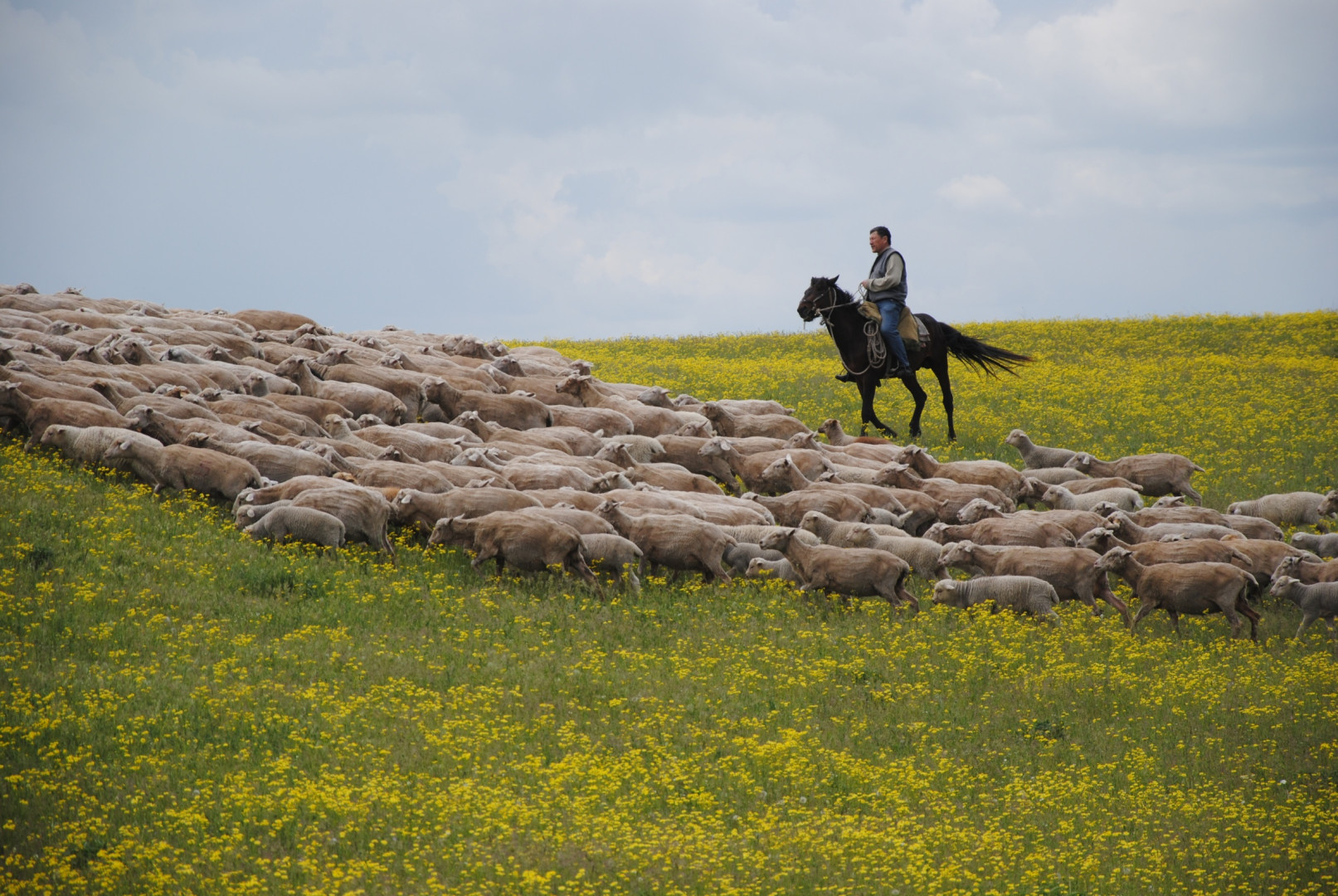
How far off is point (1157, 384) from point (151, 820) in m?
35.5

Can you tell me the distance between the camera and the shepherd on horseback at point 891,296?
1192 inches

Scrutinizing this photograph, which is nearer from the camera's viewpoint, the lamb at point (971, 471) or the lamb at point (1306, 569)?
the lamb at point (1306, 569)

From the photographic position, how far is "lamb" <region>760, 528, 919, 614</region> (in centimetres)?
1641

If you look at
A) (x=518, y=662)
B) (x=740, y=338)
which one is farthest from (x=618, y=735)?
(x=740, y=338)

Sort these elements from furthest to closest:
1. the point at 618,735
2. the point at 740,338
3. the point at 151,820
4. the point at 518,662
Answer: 1. the point at 740,338
2. the point at 518,662
3. the point at 618,735
4. the point at 151,820

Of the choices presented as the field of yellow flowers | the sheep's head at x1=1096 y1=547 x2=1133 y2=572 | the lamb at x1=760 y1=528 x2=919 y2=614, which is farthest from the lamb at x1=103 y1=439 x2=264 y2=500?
the sheep's head at x1=1096 y1=547 x2=1133 y2=572

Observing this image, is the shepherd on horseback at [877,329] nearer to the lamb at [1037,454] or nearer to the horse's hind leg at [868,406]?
the horse's hind leg at [868,406]

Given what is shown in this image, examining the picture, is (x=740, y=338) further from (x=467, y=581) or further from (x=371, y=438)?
(x=467, y=581)

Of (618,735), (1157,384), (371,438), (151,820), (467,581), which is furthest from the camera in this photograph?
(1157,384)

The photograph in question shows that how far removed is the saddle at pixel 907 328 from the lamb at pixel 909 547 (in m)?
13.3

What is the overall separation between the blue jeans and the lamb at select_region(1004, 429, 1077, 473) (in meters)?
4.43

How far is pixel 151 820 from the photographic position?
10.2 metres

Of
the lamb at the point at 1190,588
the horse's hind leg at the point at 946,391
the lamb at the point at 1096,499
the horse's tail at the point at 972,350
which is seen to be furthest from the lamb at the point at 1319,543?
the horse's tail at the point at 972,350

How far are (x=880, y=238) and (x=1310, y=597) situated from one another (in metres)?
17.1
